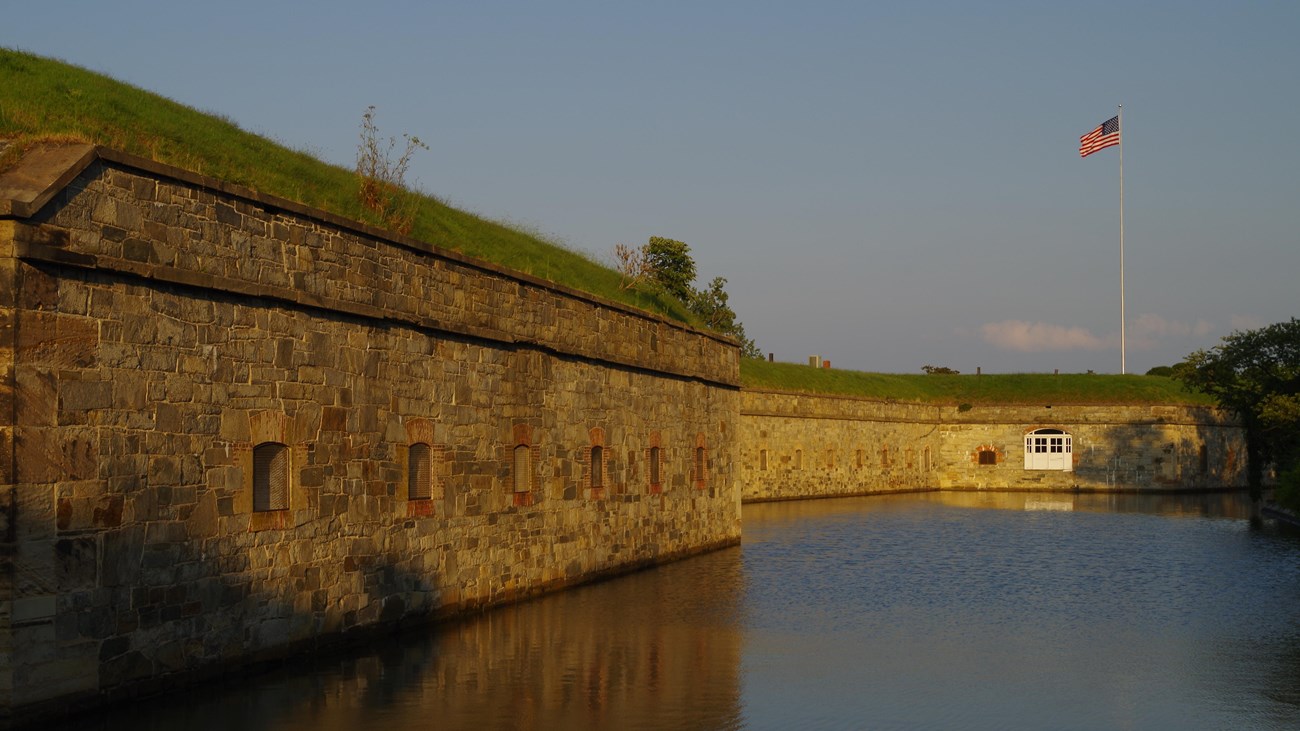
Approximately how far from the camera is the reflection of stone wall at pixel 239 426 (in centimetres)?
892

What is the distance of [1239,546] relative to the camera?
81.9 ft

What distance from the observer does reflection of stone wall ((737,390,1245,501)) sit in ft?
156

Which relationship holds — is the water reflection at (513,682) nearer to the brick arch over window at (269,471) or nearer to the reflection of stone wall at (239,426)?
the reflection of stone wall at (239,426)

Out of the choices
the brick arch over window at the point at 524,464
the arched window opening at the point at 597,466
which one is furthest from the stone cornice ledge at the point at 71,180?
the arched window opening at the point at 597,466

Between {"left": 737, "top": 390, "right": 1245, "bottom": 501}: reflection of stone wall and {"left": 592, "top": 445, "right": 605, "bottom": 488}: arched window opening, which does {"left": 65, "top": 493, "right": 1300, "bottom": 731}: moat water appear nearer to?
{"left": 592, "top": 445, "right": 605, "bottom": 488}: arched window opening

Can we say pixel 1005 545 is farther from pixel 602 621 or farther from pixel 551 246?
pixel 602 621

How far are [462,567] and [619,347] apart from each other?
6.12m

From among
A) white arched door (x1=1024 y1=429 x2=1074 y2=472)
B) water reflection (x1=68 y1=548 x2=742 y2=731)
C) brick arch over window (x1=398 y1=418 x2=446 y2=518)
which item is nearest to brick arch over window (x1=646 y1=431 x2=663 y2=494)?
water reflection (x1=68 y1=548 x2=742 y2=731)

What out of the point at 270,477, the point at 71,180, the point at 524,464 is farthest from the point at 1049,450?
the point at 71,180

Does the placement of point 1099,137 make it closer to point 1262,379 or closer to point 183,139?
point 1262,379

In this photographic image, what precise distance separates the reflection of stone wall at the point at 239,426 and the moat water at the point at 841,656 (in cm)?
63

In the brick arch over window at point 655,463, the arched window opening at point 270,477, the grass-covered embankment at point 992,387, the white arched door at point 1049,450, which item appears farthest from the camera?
the white arched door at point 1049,450

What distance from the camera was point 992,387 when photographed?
188ft

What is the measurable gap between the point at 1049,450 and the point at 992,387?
4.39 metres
